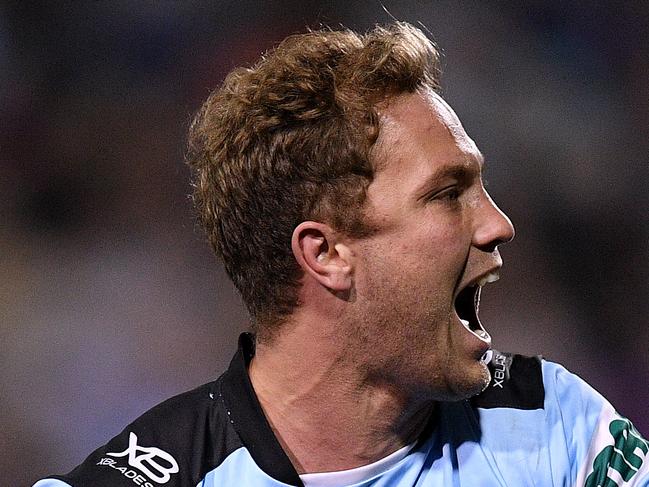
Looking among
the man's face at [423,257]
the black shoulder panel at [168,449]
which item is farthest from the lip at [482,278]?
the black shoulder panel at [168,449]

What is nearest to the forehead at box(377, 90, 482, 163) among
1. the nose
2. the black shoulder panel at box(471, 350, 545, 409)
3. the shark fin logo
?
the nose

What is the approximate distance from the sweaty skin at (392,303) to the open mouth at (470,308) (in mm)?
91

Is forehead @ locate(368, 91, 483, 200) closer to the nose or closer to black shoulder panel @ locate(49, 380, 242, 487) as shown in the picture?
the nose

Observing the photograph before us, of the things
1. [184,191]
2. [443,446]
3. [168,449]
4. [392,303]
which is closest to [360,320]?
[392,303]

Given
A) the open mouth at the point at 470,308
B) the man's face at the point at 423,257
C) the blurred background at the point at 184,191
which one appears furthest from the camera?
the blurred background at the point at 184,191

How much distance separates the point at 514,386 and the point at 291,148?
60cm

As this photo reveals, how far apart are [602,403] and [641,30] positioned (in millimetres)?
2014

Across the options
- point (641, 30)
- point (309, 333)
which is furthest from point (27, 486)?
point (641, 30)

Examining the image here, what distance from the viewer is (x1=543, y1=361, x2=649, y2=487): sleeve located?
5.88 ft

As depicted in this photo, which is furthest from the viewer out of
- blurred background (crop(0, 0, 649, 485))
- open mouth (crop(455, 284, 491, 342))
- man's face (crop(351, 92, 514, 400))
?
blurred background (crop(0, 0, 649, 485))

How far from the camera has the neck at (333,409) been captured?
72.5 inches

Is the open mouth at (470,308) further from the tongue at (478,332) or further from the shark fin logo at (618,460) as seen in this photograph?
the shark fin logo at (618,460)

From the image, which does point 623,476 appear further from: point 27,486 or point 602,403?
point 27,486

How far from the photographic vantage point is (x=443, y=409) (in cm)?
195
